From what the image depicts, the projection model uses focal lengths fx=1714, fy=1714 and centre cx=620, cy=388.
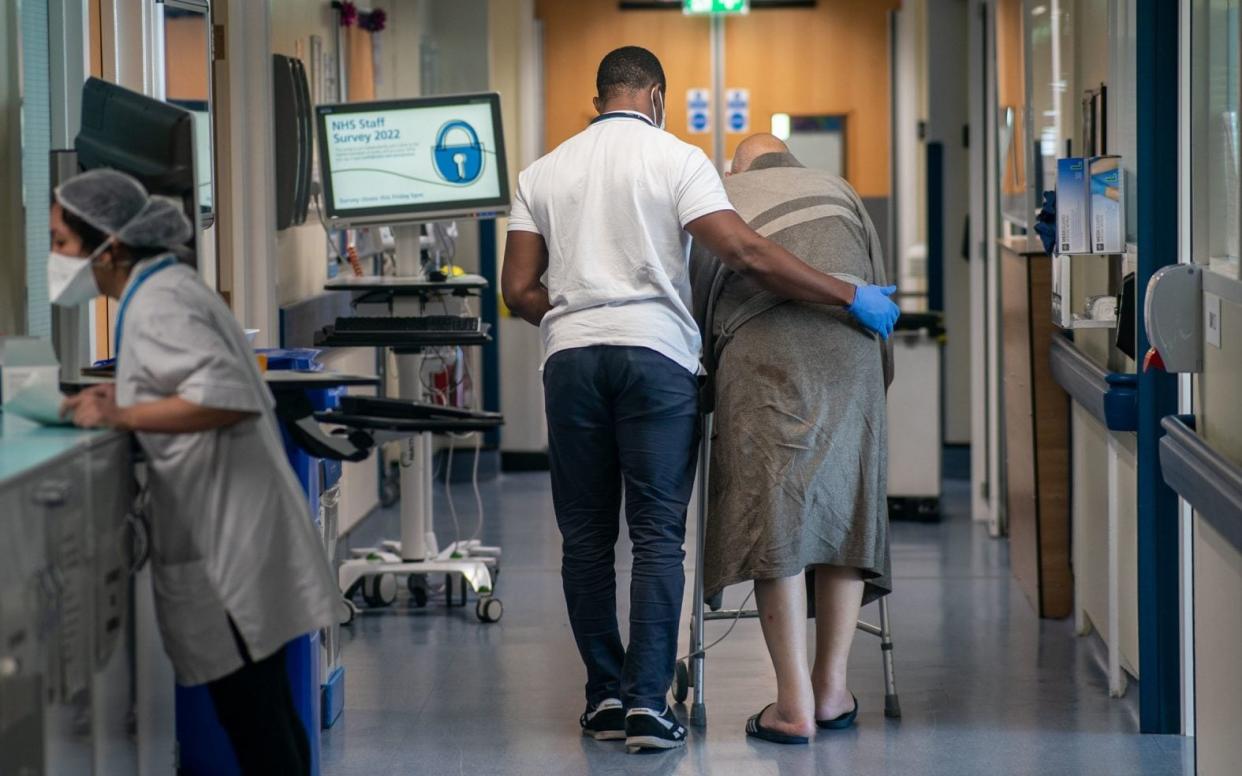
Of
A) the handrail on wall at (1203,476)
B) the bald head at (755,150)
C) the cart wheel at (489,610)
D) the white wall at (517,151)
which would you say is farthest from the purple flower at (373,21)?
the handrail on wall at (1203,476)

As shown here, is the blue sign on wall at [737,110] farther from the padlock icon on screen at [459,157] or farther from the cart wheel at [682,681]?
the cart wheel at [682,681]

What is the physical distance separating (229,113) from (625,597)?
202 centimetres

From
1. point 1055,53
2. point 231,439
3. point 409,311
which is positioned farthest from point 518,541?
point 231,439

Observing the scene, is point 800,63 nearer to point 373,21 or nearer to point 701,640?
point 373,21

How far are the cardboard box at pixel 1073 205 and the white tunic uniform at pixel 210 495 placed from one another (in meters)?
2.42

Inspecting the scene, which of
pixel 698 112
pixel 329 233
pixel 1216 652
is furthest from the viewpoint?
pixel 698 112

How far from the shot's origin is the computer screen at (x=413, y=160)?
557cm

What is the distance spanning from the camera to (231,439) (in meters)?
2.79

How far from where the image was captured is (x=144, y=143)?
3.11 metres

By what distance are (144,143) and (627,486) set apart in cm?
142

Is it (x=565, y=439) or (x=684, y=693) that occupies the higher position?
(x=565, y=439)

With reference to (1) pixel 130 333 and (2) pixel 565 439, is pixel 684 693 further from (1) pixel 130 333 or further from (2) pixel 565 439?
(1) pixel 130 333

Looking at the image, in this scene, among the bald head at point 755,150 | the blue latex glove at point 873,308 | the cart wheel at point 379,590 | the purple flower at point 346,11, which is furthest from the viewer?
the purple flower at point 346,11

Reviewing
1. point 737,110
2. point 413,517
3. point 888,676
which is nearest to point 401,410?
point 888,676
